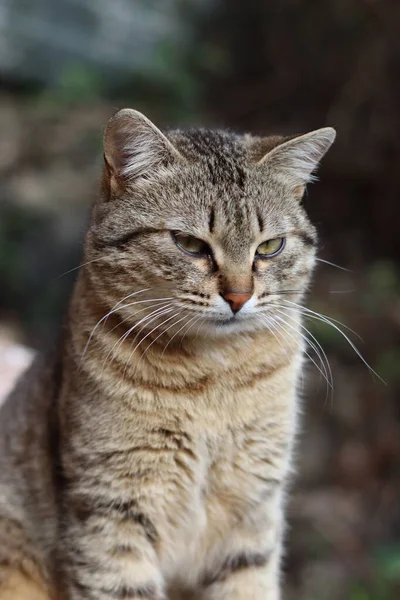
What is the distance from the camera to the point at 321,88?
21.5 ft

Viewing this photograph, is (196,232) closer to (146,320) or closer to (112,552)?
(146,320)

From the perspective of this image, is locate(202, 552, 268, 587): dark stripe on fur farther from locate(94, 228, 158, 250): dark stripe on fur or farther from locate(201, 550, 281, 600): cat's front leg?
locate(94, 228, 158, 250): dark stripe on fur

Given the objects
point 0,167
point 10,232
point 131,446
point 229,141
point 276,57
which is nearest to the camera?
point 131,446

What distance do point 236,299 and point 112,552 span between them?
0.76m

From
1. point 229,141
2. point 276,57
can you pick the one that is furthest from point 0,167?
point 229,141

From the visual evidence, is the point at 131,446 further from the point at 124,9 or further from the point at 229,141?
the point at 124,9

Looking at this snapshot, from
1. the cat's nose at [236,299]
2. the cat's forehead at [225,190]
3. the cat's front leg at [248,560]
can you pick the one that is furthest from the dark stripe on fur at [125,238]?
the cat's front leg at [248,560]

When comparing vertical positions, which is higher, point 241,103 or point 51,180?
point 241,103

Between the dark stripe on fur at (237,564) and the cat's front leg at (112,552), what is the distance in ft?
0.86

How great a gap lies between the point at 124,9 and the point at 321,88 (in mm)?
2125

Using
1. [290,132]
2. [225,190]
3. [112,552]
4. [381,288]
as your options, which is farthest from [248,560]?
[290,132]

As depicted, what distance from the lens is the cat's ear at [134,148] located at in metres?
2.00

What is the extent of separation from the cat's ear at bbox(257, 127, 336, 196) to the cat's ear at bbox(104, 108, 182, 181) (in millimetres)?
271

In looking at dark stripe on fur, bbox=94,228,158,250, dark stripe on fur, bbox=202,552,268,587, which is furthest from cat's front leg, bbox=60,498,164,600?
dark stripe on fur, bbox=94,228,158,250
